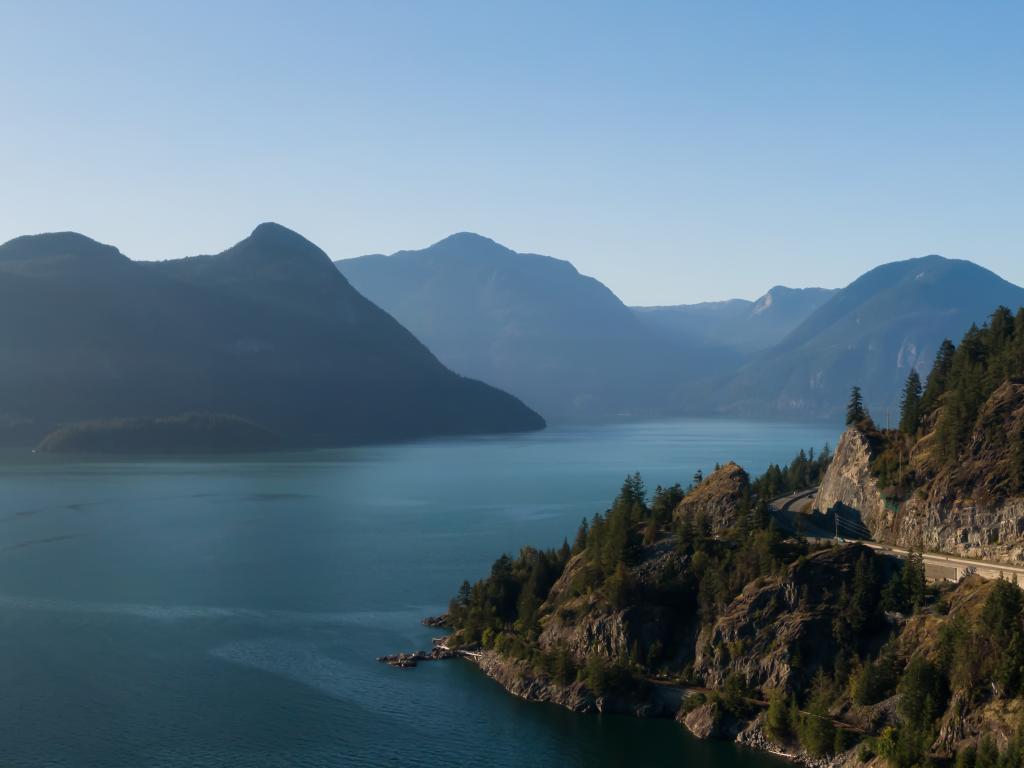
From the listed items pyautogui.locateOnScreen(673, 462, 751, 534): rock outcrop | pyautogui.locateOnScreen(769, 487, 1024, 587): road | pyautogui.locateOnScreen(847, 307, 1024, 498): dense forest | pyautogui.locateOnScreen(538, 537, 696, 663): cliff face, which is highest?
pyautogui.locateOnScreen(847, 307, 1024, 498): dense forest

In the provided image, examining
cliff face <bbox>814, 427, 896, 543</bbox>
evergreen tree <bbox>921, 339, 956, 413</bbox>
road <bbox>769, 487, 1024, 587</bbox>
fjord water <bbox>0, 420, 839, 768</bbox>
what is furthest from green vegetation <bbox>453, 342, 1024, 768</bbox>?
fjord water <bbox>0, 420, 839, 768</bbox>

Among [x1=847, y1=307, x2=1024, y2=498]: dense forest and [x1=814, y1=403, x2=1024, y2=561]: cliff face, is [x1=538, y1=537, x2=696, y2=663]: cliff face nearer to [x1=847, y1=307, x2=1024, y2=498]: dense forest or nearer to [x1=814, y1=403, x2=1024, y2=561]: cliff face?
[x1=814, y1=403, x2=1024, y2=561]: cliff face

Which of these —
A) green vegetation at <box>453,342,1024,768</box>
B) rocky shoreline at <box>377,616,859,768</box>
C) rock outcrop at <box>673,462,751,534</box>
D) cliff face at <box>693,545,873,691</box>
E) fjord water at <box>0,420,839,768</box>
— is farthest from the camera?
rock outcrop at <box>673,462,751,534</box>

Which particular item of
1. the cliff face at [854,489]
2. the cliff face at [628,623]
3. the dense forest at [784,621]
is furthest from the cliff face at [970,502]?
the cliff face at [628,623]

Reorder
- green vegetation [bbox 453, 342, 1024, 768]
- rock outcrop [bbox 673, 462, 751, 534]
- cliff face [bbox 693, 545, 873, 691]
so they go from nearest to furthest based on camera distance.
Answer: green vegetation [bbox 453, 342, 1024, 768]
cliff face [bbox 693, 545, 873, 691]
rock outcrop [bbox 673, 462, 751, 534]

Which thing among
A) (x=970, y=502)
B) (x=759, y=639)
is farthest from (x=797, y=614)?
(x=970, y=502)

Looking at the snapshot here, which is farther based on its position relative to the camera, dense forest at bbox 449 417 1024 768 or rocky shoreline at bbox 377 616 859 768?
rocky shoreline at bbox 377 616 859 768

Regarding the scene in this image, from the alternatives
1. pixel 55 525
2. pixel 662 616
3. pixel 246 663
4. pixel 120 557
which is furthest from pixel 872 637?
pixel 55 525

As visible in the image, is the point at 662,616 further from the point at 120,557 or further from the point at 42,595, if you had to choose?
the point at 120,557
